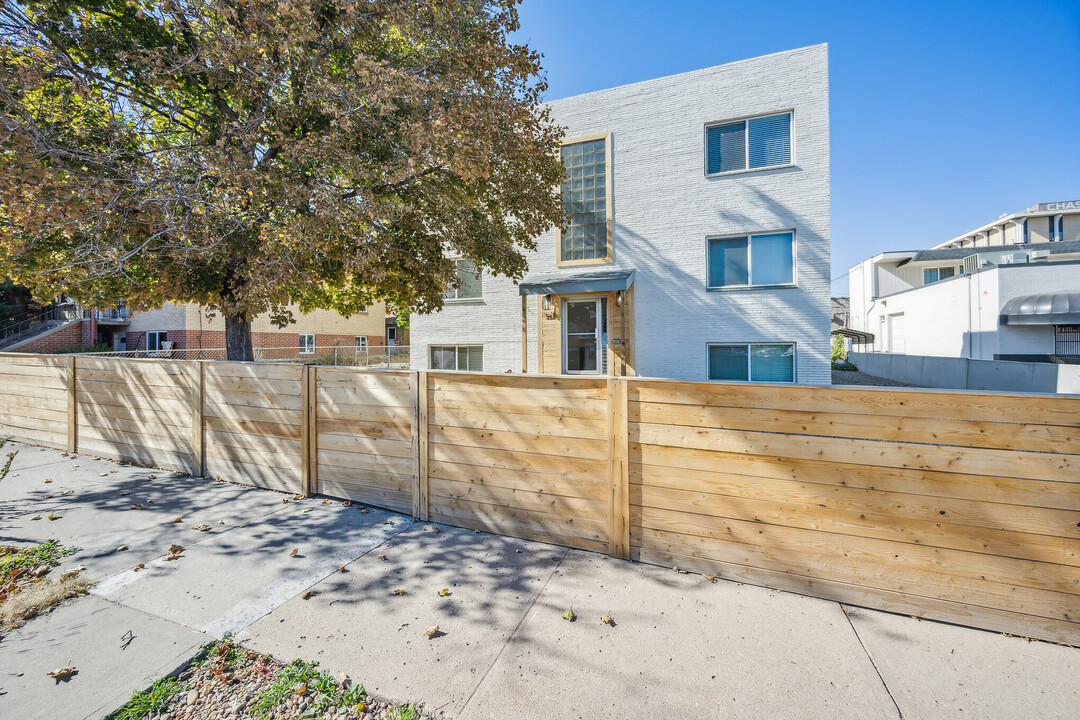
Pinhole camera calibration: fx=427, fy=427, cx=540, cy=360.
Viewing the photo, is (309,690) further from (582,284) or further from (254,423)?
(582,284)

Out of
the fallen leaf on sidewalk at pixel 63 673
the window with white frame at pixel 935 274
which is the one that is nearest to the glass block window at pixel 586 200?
the fallen leaf on sidewalk at pixel 63 673

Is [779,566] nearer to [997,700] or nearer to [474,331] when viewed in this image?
[997,700]

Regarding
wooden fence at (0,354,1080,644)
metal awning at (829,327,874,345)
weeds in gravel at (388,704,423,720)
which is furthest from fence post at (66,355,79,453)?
metal awning at (829,327,874,345)

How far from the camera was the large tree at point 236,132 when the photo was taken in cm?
505

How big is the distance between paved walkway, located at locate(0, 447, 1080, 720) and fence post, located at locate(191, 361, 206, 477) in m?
1.62

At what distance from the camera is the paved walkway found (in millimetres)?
2238

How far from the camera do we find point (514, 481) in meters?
4.08

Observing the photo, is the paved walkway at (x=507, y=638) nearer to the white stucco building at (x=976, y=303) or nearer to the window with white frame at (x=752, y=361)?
the window with white frame at (x=752, y=361)

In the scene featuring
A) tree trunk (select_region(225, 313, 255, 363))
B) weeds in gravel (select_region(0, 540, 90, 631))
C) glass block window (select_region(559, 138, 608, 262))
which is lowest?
weeds in gravel (select_region(0, 540, 90, 631))

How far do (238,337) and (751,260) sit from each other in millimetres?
11571

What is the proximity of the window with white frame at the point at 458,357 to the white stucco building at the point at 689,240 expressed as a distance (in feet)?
1.40

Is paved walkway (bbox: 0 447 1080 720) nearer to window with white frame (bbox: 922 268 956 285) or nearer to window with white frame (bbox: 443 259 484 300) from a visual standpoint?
window with white frame (bbox: 443 259 484 300)

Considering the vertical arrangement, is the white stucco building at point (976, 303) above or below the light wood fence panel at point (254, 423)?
above

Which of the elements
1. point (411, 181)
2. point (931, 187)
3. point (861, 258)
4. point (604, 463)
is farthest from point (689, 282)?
point (861, 258)
